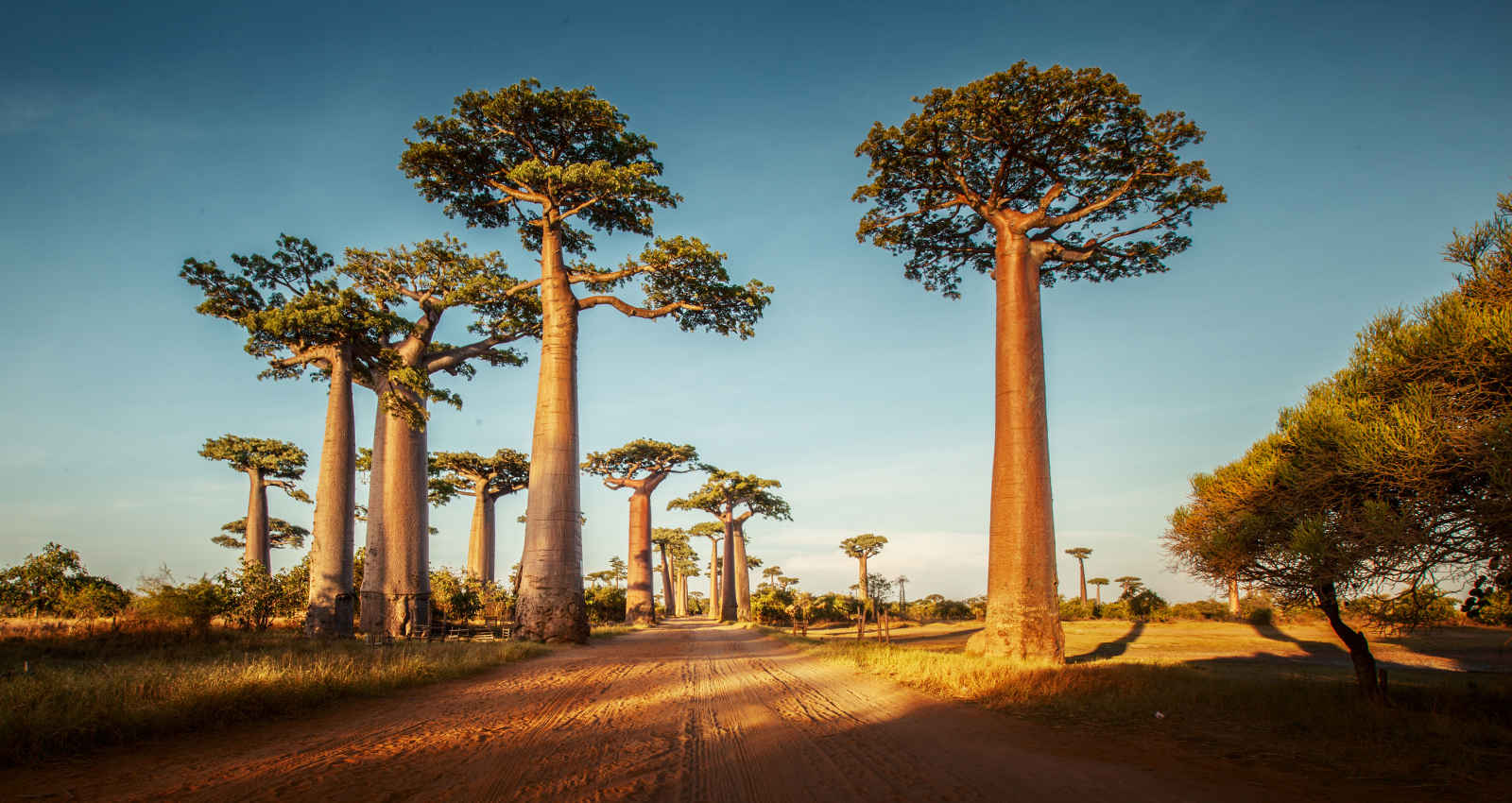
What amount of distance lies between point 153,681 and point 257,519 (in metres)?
32.9

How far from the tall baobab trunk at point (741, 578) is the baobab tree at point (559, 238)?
23.5 m

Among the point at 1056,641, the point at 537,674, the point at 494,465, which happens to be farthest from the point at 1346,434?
the point at 494,465

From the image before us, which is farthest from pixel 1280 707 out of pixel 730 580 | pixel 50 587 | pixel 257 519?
pixel 257 519

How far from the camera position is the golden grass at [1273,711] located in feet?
15.2

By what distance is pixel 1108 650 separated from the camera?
15555mm

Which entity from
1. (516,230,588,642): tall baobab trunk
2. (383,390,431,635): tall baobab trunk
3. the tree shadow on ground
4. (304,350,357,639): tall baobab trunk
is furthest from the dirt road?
(383,390,431,635): tall baobab trunk

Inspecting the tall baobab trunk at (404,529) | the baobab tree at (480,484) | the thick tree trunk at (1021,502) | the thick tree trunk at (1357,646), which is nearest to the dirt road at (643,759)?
the thick tree trunk at (1357,646)

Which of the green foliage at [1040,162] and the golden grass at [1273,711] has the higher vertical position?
the green foliage at [1040,162]

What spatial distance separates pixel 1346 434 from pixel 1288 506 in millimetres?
1050

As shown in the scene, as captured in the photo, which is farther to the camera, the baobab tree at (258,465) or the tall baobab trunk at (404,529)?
the baobab tree at (258,465)

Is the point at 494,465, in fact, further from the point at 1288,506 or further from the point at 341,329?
the point at 1288,506

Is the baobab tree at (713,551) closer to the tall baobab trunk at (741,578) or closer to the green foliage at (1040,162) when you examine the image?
the tall baobab trunk at (741,578)

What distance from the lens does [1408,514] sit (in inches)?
248

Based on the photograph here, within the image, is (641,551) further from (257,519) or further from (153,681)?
(153,681)
